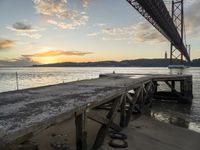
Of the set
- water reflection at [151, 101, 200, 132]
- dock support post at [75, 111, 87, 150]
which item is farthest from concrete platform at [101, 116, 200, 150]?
water reflection at [151, 101, 200, 132]

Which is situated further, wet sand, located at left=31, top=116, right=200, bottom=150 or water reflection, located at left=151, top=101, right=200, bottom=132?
water reflection, located at left=151, top=101, right=200, bottom=132

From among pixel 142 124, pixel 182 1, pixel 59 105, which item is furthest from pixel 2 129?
pixel 182 1

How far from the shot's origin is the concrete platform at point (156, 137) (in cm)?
883

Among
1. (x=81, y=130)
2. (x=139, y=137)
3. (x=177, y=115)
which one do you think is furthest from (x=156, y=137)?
(x=177, y=115)

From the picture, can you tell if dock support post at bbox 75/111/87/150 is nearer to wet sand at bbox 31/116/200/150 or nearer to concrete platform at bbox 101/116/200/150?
wet sand at bbox 31/116/200/150

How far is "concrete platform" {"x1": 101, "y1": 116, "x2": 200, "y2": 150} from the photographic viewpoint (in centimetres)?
883

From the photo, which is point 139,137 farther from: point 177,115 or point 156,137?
point 177,115

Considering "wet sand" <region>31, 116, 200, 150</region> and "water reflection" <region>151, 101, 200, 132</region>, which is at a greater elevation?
"wet sand" <region>31, 116, 200, 150</region>

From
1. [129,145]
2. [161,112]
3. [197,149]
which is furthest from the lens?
[161,112]

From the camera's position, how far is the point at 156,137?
33.2 feet

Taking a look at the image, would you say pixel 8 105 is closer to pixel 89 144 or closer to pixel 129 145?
pixel 89 144

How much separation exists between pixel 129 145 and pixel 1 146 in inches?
206

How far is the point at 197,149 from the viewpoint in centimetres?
982

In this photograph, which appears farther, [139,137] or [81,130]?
[139,137]
